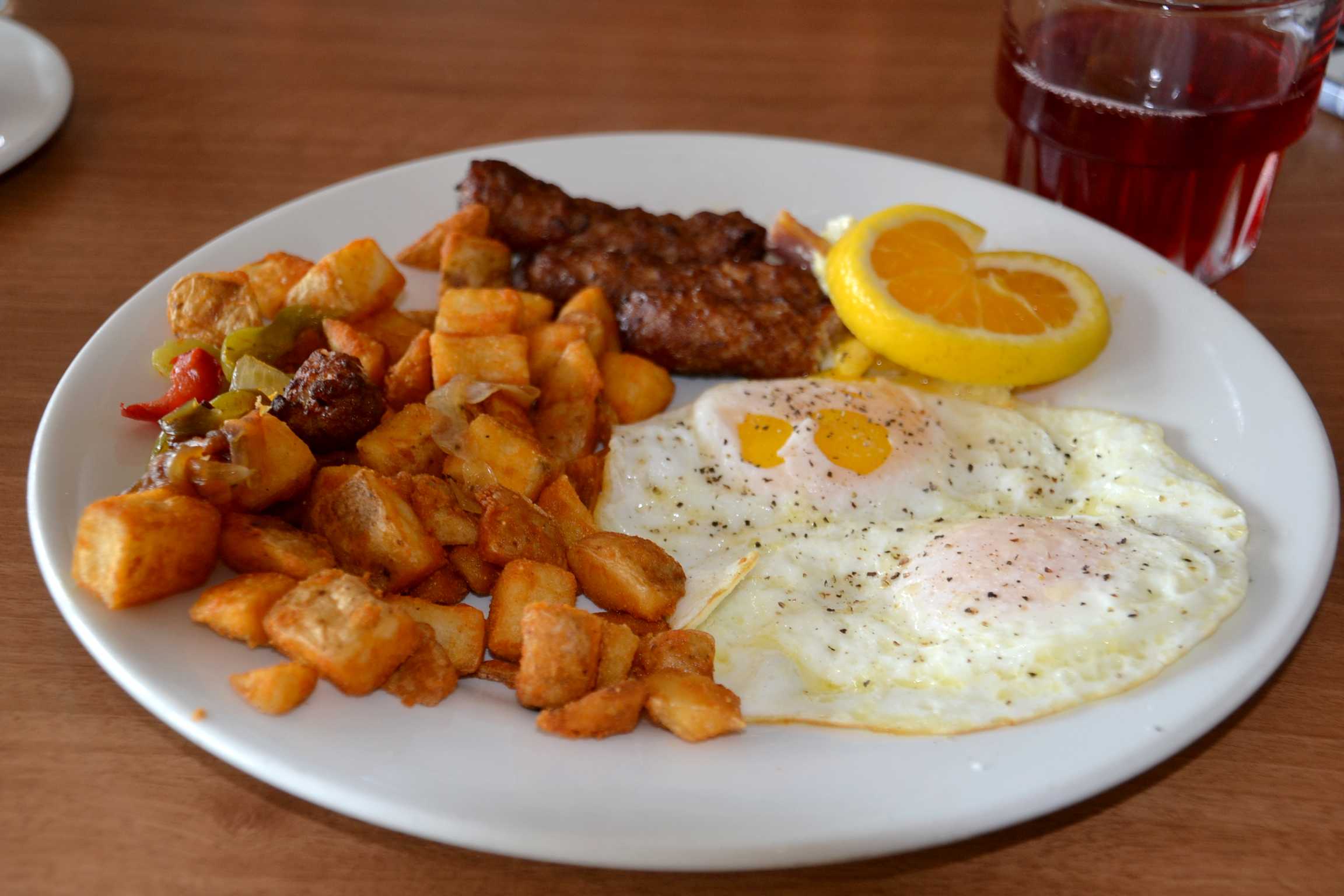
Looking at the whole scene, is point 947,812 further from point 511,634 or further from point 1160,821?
point 511,634

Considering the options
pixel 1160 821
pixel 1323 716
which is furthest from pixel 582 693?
pixel 1323 716

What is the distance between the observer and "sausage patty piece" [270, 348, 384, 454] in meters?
1.99

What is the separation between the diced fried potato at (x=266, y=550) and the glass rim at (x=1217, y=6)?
6.60ft

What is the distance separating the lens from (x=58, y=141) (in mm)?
3365

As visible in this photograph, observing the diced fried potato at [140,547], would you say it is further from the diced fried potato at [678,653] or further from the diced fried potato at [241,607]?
the diced fried potato at [678,653]

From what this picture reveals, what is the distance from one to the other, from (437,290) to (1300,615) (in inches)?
71.5

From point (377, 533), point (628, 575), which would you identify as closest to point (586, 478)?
point (628, 575)

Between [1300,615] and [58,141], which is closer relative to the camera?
[1300,615]

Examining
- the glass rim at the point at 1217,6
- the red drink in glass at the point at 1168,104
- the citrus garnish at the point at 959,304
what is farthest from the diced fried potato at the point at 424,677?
the glass rim at the point at 1217,6

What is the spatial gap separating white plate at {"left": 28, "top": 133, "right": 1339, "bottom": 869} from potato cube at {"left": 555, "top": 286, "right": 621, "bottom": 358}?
0.82 meters

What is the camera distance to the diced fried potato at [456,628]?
1.75 m

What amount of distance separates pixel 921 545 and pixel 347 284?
1.22 meters

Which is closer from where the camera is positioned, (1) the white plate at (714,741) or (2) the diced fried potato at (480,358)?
(1) the white plate at (714,741)

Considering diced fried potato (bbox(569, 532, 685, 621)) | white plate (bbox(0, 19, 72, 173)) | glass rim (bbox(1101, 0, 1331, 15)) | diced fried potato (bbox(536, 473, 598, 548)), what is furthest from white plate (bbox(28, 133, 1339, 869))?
white plate (bbox(0, 19, 72, 173))
